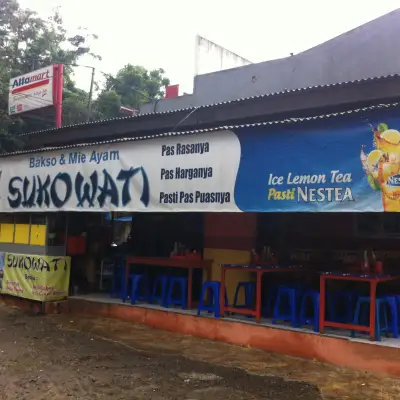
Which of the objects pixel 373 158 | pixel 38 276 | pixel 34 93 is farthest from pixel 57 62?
pixel 373 158

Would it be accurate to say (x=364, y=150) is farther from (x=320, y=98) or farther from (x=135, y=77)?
(x=135, y=77)

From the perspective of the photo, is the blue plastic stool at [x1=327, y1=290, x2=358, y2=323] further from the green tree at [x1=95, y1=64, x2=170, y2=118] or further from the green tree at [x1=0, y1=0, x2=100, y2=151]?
the green tree at [x1=95, y1=64, x2=170, y2=118]

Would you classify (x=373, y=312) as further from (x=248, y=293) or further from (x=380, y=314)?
(x=248, y=293)

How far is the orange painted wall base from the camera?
5238 mm

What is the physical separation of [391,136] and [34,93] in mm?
14035

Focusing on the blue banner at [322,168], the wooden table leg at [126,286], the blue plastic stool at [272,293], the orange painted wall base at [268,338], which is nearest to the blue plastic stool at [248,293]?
the blue plastic stool at [272,293]

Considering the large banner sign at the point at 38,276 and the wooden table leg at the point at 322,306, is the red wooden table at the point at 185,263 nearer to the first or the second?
the large banner sign at the point at 38,276

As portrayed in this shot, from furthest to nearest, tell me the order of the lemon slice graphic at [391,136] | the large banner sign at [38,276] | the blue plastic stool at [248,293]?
the large banner sign at [38,276] → the blue plastic stool at [248,293] → the lemon slice graphic at [391,136]

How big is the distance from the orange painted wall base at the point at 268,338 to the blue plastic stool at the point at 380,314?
0.90 feet

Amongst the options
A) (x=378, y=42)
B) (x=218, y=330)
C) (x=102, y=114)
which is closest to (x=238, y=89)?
(x=378, y=42)

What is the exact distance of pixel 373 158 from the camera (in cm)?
470

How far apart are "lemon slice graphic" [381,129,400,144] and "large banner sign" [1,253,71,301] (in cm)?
614

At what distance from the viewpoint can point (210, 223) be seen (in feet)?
26.4

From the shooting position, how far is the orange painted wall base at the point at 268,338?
524cm
